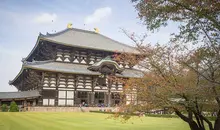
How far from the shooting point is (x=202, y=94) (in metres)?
8.05

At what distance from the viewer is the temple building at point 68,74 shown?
31906 millimetres

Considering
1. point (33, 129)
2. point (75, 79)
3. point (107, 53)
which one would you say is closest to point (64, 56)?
point (75, 79)

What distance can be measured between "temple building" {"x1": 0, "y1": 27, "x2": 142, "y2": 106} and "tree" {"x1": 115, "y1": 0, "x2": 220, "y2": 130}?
20546mm

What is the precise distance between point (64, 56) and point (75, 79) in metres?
3.93

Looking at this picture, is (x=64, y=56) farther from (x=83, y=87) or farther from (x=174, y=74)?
(x=174, y=74)

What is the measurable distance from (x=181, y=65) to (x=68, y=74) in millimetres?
25169

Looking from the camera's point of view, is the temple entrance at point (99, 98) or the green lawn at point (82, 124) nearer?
the green lawn at point (82, 124)

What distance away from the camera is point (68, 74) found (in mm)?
33250

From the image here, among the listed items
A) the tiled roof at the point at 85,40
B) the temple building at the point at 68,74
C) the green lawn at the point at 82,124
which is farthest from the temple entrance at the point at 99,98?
the green lawn at the point at 82,124

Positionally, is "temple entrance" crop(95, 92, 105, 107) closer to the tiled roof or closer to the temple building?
the temple building

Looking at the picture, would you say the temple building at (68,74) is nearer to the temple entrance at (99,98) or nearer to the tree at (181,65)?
the temple entrance at (99,98)

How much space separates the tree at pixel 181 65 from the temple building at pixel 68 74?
20.5m

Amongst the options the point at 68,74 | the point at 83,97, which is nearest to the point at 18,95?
the point at 68,74

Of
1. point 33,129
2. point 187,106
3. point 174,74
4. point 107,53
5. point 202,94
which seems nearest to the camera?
point 202,94
